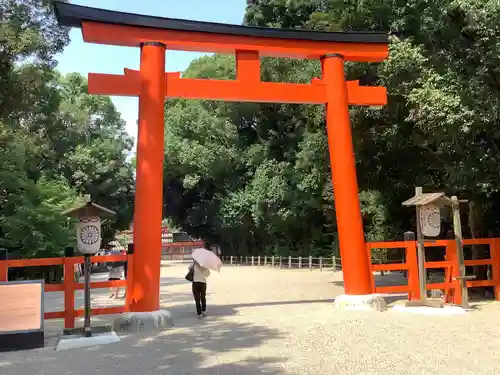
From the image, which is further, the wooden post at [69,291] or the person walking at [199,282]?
the person walking at [199,282]

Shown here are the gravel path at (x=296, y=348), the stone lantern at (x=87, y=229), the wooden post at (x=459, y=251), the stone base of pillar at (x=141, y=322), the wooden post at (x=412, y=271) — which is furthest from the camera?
the wooden post at (x=412, y=271)

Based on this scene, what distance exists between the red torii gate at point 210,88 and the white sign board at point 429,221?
1127 mm

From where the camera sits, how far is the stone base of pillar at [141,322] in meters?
7.37

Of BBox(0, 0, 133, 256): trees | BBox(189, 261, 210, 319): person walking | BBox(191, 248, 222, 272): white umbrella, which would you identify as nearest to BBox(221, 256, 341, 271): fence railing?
BBox(0, 0, 133, 256): trees

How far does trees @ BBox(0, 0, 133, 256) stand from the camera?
1206 cm

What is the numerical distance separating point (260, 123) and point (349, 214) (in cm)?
2272

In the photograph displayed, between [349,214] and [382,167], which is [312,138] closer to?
[382,167]

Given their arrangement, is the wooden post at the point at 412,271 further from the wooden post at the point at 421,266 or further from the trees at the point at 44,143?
the trees at the point at 44,143

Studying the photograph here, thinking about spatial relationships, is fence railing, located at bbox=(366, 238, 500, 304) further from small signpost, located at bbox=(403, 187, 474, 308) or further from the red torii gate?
the red torii gate

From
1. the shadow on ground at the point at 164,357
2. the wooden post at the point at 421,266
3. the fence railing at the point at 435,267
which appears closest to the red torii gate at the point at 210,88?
the fence railing at the point at 435,267

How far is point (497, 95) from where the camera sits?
8.86 m

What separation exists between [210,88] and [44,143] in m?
15.9

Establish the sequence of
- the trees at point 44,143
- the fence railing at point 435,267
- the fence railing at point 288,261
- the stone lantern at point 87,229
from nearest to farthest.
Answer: the stone lantern at point 87,229 → the fence railing at point 435,267 → the trees at point 44,143 → the fence railing at point 288,261

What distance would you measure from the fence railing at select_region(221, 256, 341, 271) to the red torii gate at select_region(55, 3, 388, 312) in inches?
541
